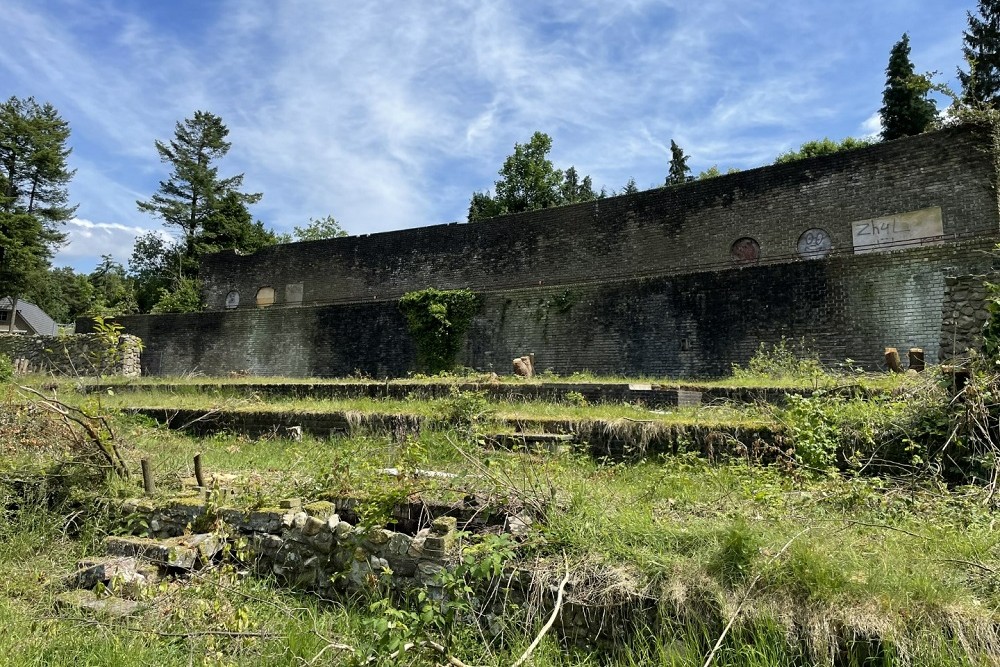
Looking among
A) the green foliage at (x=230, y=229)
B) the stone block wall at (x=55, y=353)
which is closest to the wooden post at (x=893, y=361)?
the stone block wall at (x=55, y=353)

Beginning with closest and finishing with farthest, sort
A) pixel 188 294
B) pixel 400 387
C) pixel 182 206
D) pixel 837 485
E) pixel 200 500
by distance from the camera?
pixel 837 485
pixel 200 500
pixel 400 387
pixel 188 294
pixel 182 206

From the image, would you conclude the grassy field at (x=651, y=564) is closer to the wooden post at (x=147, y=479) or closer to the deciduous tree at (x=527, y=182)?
the wooden post at (x=147, y=479)

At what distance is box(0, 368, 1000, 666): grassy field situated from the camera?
273cm

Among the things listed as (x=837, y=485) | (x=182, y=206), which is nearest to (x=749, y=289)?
(x=837, y=485)

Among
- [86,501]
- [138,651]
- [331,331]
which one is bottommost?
[138,651]

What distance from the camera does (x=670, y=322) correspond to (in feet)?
43.3

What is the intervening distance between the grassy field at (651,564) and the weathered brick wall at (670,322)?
6677 mm

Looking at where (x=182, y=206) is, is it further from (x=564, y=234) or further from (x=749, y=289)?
(x=749, y=289)

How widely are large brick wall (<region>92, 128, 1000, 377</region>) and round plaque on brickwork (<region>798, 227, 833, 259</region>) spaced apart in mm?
156

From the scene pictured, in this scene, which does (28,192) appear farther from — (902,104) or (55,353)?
(902,104)

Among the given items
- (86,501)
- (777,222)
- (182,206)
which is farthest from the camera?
(182,206)

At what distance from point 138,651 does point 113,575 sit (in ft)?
3.04

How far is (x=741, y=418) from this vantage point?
20.4 feet

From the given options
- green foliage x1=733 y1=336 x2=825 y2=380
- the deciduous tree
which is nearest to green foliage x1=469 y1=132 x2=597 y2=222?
the deciduous tree
